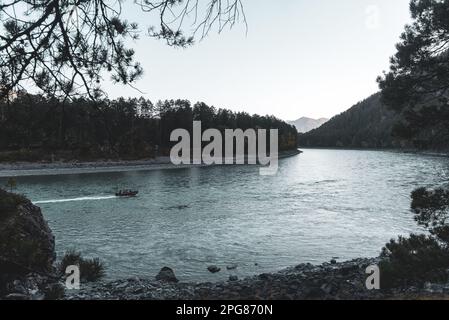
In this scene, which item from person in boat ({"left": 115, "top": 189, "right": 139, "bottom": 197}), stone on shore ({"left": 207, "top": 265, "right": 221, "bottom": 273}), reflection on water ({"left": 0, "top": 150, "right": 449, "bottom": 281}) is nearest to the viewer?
stone on shore ({"left": 207, "top": 265, "right": 221, "bottom": 273})

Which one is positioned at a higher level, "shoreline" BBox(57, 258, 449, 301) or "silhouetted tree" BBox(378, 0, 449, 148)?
"silhouetted tree" BBox(378, 0, 449, 148)

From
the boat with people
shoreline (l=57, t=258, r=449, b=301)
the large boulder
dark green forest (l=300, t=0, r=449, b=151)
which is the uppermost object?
dark green forest (l=300, t=0, r=449, b=151)

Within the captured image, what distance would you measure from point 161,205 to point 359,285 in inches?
1213

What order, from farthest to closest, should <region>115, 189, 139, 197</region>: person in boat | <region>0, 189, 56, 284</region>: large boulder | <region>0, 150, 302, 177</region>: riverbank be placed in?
1. <region>0, 150, 302, 177</region>: riverbank
2. <region>115, 189, 139, 197</region>: person in boat
3. <region>0, 189, 56, 284</region>: large boulder

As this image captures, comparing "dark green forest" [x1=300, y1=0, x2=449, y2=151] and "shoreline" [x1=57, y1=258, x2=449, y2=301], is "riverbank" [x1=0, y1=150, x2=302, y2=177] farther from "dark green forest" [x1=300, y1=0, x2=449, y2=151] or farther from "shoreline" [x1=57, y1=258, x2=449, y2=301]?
"dark green forest" [x1=300, y1=0, x2=449, y2=151]

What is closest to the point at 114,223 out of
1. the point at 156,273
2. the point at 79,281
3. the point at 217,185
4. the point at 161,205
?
the point at 161,205

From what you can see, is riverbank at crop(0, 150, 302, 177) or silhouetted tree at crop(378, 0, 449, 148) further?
riverbank at crop(0, 150, 302, 177)

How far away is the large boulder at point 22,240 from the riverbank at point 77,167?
65.8m

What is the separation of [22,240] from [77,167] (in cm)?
8604

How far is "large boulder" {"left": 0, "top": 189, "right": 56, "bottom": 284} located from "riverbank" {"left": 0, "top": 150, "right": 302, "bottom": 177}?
65847 mm

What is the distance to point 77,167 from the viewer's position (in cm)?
9231

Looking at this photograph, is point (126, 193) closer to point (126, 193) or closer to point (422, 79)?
point (126, 193)

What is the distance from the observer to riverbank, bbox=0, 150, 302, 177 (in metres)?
82.9

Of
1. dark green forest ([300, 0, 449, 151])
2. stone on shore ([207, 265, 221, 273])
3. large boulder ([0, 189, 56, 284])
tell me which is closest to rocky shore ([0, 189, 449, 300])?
large boulder ([0, 189, 56, 284])
